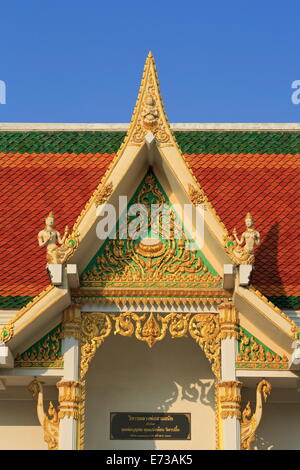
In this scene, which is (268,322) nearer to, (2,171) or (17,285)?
(17,285)

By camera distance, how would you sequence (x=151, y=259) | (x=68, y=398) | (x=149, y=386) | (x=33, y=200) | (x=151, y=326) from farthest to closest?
(x=33, y=200) → (x=149, y=386) → (x=151, y=259) → (x=151, y=326) → (x=68, y=398)

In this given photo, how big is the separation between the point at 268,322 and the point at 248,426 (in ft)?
5.40

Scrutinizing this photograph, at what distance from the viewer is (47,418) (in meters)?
18.1

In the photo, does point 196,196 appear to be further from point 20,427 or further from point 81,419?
point 20,427

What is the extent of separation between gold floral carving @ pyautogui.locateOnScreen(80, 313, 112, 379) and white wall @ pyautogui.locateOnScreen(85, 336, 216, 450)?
1220 millimetres

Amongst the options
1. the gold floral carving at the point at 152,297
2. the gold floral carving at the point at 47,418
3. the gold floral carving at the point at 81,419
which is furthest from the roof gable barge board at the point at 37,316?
the gold floral carving at the point at 81,419

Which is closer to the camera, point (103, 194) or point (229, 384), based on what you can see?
point (229, 384)

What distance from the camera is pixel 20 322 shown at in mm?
17922

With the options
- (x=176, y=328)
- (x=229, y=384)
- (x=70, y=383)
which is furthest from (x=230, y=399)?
(x=70, y=383)

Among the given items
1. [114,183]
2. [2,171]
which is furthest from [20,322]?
[2,171]

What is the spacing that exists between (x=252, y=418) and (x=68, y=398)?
9.38ft

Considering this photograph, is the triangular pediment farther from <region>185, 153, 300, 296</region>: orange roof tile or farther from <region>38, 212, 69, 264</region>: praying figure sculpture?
A: <region>185, 153, 300, 296</region>: orange roof tile

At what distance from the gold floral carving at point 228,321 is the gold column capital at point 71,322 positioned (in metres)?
2.23

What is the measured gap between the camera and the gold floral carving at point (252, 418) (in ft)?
59.2
